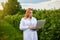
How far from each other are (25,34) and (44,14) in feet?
7.73

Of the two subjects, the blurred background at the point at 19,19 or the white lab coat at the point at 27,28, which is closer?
the white lab coat at the point at 27,28

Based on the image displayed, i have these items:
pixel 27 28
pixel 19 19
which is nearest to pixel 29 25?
pixel 27 28

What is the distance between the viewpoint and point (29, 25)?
6.67 meters

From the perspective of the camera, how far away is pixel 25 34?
682 cm

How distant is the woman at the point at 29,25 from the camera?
662 cm

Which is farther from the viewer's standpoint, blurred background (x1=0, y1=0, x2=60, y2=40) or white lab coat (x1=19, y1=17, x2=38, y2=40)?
blurred background (x1=0, y1=0, x2=60, y2=40)

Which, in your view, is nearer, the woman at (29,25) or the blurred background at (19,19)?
the woman at (29,25)

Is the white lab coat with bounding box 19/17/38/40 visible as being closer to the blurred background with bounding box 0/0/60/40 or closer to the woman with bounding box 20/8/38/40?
the woman with bounding box 20/8/38/40

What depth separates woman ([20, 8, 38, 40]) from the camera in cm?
662

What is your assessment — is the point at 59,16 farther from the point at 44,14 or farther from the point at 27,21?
the point at 27,21

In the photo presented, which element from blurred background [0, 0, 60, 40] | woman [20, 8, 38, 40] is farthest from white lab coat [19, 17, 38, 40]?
blurred background [0, 0, 60, 40]

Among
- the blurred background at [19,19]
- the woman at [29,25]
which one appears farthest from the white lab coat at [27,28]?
the blurred background at [19,19]

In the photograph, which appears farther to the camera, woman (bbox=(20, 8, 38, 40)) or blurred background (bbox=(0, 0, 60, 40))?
blurred background (bbox=(0, 0, 60, 40))

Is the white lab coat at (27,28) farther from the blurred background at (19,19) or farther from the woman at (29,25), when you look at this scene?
the blurred background at (19,19)
